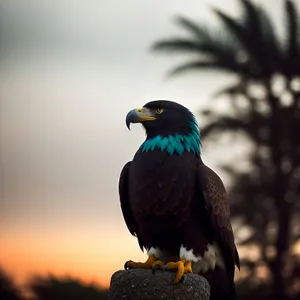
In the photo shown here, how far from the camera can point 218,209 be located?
3406 millimetres

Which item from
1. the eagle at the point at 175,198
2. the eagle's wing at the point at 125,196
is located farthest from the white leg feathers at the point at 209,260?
the eagle's wing at the point at 125,196

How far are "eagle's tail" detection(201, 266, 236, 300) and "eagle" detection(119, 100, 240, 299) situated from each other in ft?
0.06

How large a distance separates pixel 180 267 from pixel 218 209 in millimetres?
415

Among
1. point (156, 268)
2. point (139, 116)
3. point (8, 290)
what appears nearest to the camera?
point (156, 268)

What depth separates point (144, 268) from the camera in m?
3.34

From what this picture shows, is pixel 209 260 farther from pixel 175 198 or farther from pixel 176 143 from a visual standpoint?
pixel 176 143

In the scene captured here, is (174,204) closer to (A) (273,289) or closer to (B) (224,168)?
(B) (224,168)

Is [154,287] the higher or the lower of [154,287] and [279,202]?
the lower

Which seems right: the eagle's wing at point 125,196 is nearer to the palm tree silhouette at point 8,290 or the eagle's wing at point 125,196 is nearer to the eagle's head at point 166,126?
the eagle's head at point 166,126

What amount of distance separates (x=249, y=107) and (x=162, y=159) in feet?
16.6

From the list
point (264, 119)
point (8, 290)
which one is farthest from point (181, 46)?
point (8, 290)

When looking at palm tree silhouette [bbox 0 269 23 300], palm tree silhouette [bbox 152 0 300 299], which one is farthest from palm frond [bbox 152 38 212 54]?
palm tree silhouette [bbox 0 269 23 300]

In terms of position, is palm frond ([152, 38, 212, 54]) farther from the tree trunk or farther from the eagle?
the eagle

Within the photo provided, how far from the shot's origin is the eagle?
10.8 ft
